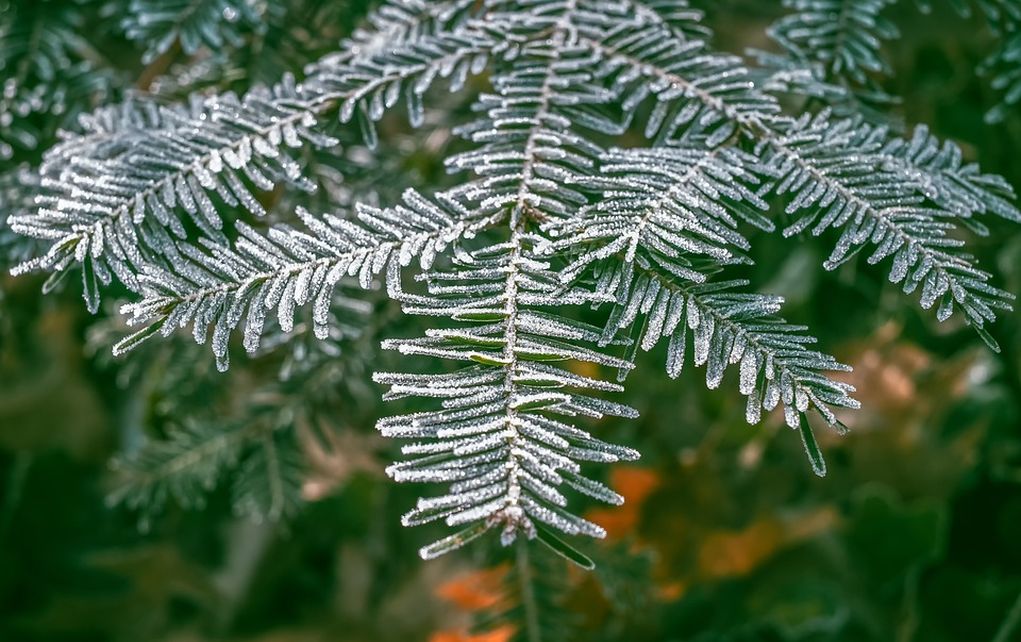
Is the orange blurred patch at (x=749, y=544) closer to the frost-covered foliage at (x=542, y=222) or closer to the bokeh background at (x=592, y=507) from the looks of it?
the bokeh background at (x=592, y=507)

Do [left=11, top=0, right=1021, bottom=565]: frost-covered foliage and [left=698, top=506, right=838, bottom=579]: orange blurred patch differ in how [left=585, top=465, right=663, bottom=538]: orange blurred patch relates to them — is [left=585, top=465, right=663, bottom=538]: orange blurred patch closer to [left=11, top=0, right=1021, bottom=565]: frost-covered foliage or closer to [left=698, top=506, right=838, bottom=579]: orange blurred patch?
[left=698, top=506, right=838, bottom=579]: orange blurred patch

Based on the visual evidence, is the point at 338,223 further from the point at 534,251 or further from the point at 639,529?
the point at 639,529

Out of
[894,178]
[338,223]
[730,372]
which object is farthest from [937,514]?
[338,223]

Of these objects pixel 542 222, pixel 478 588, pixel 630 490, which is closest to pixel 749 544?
pixel 630 490

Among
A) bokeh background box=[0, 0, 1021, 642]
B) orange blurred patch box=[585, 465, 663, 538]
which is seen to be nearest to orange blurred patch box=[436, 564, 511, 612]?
bokeh background box=[0, 0, 1021, 642]

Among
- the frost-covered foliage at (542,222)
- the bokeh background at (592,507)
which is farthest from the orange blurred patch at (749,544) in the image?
the frost-covered foliage at (542,222)

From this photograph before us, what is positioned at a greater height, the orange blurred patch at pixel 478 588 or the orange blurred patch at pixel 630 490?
the orange blurred patch at pixel 630 490
